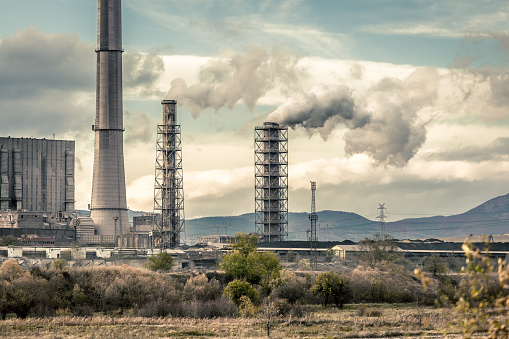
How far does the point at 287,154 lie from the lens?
379 feet

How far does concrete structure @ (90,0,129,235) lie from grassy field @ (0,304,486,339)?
221ft

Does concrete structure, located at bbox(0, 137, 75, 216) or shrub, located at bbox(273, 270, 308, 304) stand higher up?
concrete structure, located at bbox(0, 137, 75, 216)

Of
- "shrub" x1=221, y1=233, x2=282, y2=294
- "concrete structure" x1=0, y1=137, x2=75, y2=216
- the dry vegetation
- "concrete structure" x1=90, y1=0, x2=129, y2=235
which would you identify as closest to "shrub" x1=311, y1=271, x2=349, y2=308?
the dry vegetation

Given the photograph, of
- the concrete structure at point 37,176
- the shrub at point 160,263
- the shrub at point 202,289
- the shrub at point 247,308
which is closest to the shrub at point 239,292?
the shrub at point 247,308

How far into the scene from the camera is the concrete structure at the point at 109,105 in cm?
10731

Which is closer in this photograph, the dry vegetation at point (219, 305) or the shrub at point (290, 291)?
the dry vegetation at point (219, 305)

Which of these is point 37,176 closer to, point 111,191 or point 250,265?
point 111,191

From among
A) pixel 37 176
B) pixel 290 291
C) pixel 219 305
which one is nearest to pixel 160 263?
pixel 290 291

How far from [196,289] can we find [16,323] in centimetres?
1927

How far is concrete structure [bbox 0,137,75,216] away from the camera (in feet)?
385

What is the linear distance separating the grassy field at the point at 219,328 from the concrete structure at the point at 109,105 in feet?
221

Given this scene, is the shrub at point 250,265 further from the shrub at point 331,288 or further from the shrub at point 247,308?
the shrub at point 247,308

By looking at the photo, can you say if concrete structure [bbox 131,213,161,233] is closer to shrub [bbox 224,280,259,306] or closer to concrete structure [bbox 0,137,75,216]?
concrete structure [bbox 0,137,75,216]

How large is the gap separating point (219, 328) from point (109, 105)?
75.4 meters
